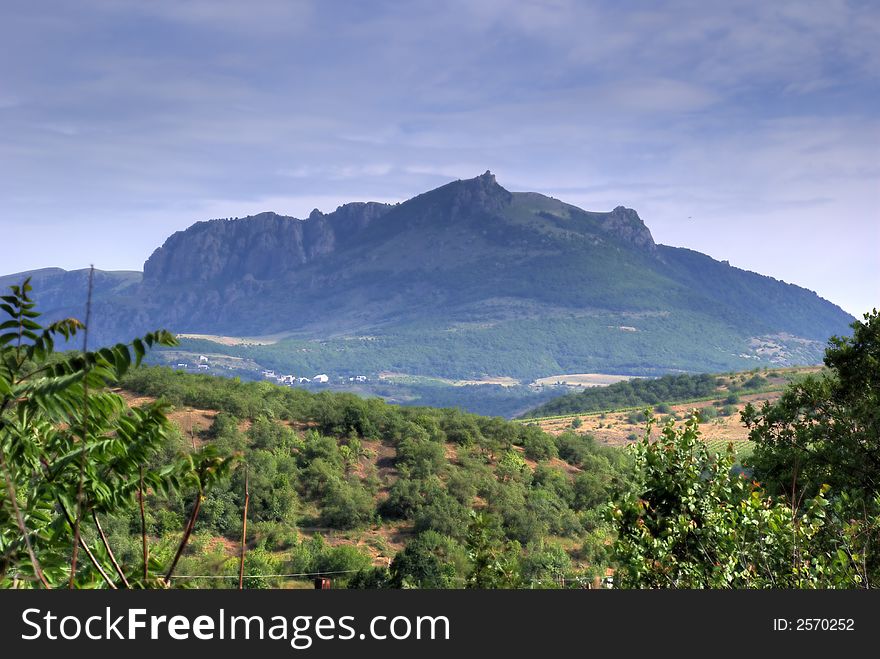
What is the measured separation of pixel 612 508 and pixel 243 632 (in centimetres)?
482

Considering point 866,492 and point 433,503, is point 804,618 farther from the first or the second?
point 433,503

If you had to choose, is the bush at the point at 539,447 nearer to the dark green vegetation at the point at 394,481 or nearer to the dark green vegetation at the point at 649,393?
the dark green vegetation at the point at 394,481

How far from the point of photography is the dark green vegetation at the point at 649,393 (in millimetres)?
161250

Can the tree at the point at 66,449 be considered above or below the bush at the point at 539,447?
above

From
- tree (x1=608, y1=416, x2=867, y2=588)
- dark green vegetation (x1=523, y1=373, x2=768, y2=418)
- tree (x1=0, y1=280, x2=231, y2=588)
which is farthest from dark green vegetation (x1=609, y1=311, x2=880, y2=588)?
dark green vegetation (x1=523, y1=373, x2=768, y2=418)

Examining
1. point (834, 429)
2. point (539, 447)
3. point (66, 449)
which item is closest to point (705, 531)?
point (66, 449)

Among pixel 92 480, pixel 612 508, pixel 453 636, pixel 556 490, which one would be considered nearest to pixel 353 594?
pixel 453 636

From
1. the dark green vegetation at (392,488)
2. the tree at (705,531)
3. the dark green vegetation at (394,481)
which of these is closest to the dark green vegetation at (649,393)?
the dark green vegetation at (392,488)

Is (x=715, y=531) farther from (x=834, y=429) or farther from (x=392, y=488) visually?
(x=392, y=488)

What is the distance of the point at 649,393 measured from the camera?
182 metres

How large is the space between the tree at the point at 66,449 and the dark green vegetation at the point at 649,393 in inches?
6018

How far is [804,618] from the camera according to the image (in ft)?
16.0

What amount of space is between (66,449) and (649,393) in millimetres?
182885

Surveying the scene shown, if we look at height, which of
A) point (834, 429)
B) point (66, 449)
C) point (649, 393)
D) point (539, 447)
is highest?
point (66, 449)
